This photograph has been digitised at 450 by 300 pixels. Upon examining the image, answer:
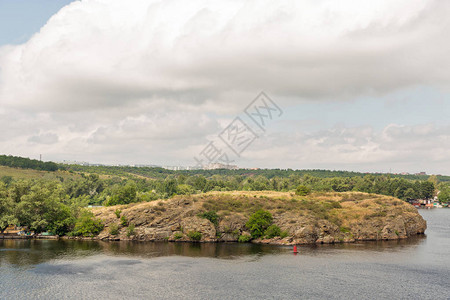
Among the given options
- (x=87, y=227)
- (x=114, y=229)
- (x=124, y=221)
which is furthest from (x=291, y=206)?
(x=87, y=227)

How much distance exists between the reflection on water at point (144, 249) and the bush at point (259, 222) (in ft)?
23.3

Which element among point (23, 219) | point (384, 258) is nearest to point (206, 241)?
point (384, 258)

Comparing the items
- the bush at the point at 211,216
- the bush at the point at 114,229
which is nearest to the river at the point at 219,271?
the bush at the point at 114,229

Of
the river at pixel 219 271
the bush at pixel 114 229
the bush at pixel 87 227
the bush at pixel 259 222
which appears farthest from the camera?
the bush at pixel 87 227

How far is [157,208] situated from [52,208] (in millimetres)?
33849

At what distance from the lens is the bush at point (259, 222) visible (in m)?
117

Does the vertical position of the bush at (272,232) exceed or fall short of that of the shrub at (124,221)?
it falls short

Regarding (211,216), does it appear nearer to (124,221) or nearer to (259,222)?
(259,222)

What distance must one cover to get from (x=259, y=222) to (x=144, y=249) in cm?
3583

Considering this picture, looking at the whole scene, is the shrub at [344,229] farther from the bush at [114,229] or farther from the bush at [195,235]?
the bush at [114,229]

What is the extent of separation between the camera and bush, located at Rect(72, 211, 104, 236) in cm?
12125

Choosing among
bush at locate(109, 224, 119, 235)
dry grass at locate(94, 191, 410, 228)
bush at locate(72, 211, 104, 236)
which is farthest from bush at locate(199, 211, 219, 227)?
bush at locate(72, 211, 104, 236)

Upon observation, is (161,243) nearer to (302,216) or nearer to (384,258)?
(302,216)

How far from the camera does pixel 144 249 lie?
104m
